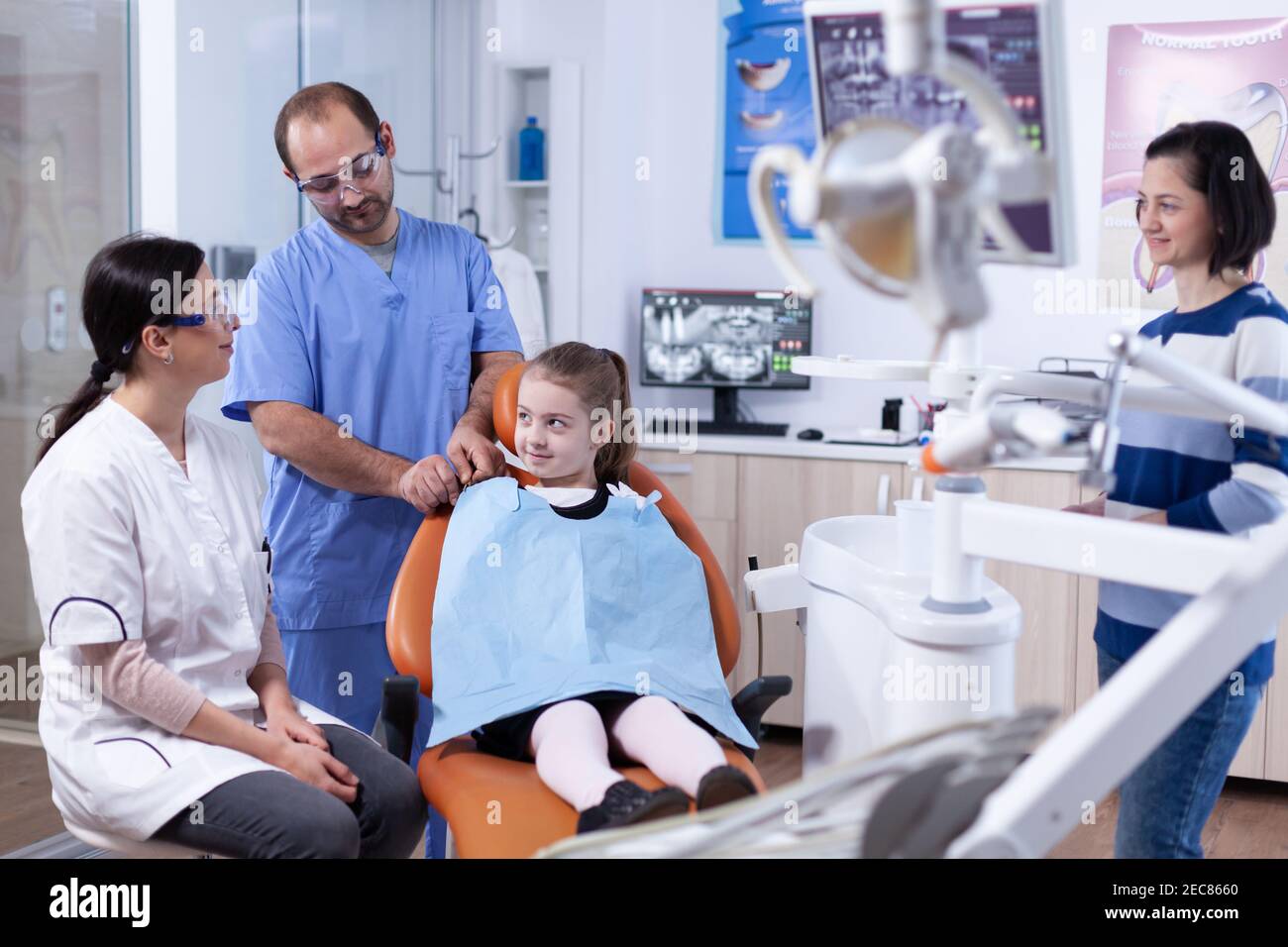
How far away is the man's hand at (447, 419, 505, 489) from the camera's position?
6.12ft

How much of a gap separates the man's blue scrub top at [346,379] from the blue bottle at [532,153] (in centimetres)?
158

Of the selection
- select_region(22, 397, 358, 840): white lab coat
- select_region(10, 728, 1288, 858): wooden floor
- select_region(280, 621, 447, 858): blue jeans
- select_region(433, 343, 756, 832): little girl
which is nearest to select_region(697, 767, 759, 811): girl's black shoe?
select_region(433, 343, 756, 832): little girl

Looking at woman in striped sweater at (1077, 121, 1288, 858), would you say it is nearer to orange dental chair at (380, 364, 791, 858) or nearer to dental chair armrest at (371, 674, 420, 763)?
orange dental chair at (380, 364, 791, 858)

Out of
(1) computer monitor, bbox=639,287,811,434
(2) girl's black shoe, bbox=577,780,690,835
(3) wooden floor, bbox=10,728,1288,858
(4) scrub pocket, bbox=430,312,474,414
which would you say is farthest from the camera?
(1) computer monitor, bbox=639,287,811,434

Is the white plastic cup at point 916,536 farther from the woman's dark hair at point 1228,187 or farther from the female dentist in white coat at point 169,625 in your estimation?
the female dentist in white coat at point 169,625

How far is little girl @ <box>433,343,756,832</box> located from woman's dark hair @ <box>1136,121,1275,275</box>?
2.80 ft

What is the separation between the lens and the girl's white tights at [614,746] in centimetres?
140

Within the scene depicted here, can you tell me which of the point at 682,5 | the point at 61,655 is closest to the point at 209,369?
the point at 61,655

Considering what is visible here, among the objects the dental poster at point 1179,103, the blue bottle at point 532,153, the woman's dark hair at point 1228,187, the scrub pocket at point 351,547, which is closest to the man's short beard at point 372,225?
the scrub pocket at point 351,547

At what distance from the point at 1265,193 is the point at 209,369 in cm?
138

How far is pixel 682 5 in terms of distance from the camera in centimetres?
358

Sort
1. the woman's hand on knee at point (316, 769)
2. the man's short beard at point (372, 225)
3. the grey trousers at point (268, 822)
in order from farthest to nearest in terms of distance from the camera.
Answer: the man's short beard at point (372, 225) < the woman's hand on knee at point (316, 769) < the grey trousers at point (268, 822)

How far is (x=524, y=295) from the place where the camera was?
3.43 m

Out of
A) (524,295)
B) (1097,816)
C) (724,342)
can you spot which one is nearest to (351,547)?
(524,295)
